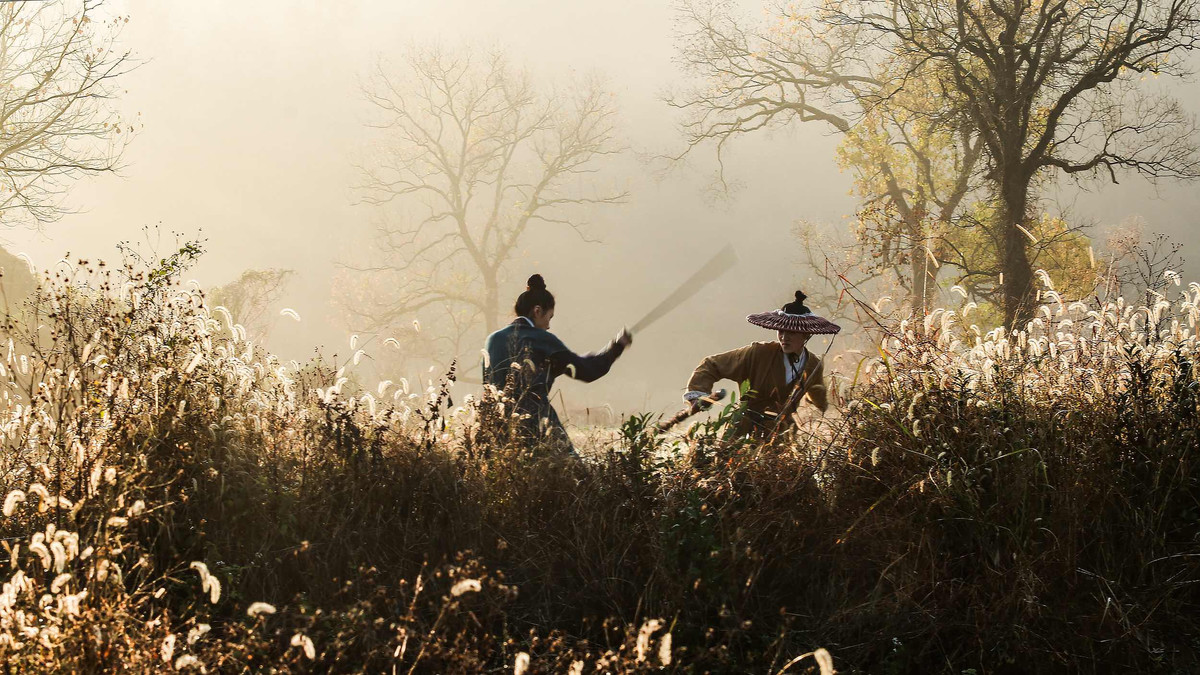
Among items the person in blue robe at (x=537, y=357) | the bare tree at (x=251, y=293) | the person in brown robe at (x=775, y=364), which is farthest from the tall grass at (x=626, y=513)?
the bare tree at (x=251, y=293)

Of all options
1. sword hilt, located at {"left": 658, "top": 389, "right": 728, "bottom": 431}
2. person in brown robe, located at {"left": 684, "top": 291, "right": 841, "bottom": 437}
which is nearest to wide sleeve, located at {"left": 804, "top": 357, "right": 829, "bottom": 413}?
person in brown robe, located at {"left": 684, "top": 291, "right": 841, "bottom": 437}

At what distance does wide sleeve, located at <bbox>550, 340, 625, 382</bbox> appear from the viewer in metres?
6.69

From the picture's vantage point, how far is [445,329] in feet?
127

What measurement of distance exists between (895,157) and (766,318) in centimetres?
1706

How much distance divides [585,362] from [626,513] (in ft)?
7.62

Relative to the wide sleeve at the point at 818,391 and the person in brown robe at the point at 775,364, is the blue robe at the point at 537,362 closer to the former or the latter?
the person in brown robe at the point at 775,364

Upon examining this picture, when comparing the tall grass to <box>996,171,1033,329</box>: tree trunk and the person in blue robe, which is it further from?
<box>996,171,1033,329</box>: tree trunk

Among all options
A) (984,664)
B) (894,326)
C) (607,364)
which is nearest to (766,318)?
(607,364)

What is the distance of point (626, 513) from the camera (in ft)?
15.1

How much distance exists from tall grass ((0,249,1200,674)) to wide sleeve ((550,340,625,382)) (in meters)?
1.53

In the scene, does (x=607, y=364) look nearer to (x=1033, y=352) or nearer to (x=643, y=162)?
(x=1033, y=352)

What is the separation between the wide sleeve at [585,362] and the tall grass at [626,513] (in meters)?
1.53

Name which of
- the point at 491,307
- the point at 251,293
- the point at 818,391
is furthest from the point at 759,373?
the point at 491,307

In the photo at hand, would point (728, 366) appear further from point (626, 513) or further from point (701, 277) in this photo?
point (626, 513)
